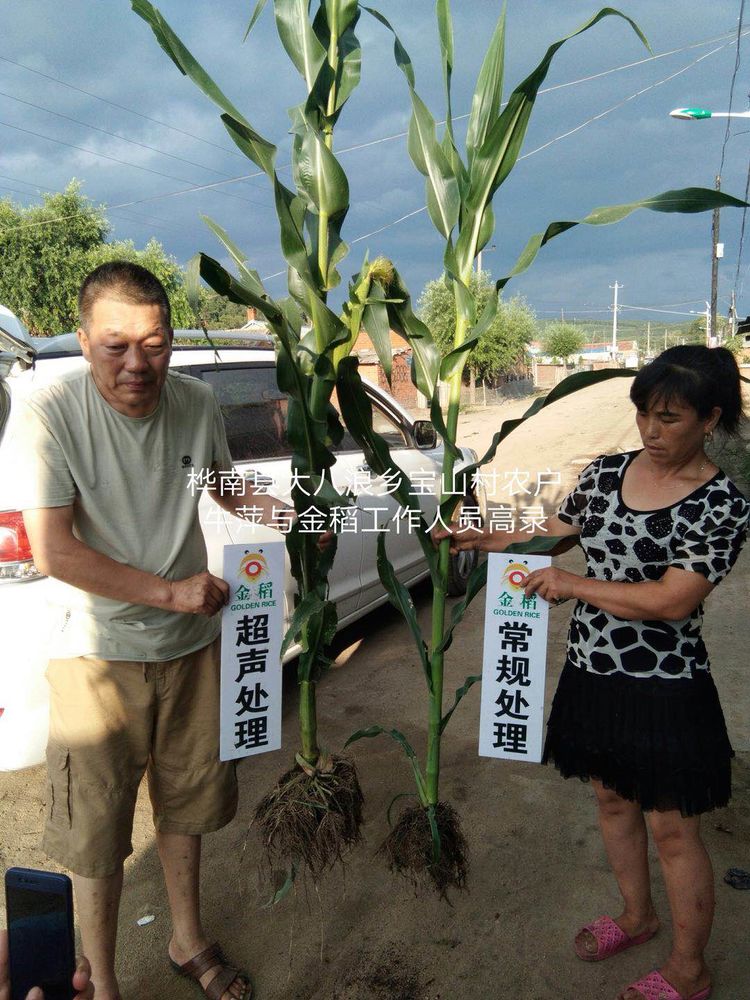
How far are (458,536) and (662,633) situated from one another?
0.64 m

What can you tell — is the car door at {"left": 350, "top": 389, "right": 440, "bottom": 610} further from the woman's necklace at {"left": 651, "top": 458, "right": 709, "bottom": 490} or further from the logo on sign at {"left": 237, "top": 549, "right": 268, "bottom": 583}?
the woman's necklace at {"left": 651, "top": 458, "right": 709, "bottom": 490}

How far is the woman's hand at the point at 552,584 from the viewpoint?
75.5 inches

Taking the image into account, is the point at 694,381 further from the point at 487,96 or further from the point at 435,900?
the point at 435,900

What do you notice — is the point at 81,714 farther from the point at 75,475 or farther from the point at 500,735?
the point at 500,735

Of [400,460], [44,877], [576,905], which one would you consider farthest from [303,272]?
[400,460]

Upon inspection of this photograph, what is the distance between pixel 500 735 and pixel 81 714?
3.78 feet

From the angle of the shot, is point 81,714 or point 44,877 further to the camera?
point 81,714

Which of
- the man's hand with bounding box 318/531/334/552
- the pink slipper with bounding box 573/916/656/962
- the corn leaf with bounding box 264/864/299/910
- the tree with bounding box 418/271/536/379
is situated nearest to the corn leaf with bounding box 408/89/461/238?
the man's hand with bounding box 318/531/334/552

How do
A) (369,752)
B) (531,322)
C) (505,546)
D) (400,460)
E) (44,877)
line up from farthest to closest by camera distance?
(531,322) < (400,460) < (369,752) < (505,546) < (44,877)

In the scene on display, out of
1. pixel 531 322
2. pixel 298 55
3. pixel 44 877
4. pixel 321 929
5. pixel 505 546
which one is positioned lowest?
pixel 321 929

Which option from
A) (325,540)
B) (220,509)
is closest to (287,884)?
(325,540)

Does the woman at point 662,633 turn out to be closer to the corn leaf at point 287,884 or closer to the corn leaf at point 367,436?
the corn leaf at point 367,436

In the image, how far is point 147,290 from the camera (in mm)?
1808

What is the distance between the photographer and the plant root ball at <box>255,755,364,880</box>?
7.24ft
